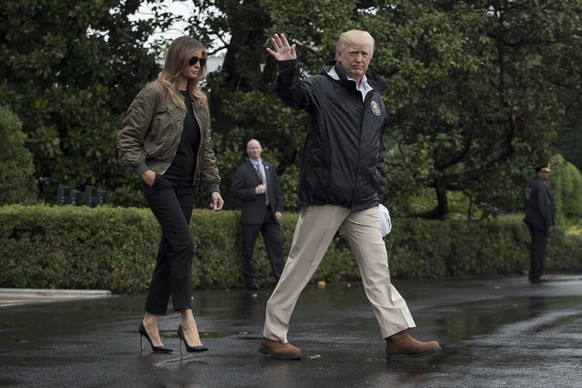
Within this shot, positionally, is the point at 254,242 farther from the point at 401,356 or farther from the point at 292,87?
the point at 292,87

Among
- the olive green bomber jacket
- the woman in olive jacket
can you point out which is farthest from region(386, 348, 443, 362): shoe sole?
the olive green bomber jacket

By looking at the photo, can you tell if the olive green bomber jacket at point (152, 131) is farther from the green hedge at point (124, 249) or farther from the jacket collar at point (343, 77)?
the green hedge at point (124, 249)

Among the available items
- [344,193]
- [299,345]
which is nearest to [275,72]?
[299,345]

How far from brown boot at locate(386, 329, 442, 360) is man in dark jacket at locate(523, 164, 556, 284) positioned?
1315 cm

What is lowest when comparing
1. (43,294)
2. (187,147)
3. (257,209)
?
(43,294)

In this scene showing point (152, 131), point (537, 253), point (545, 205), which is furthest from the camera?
point (537, 253)

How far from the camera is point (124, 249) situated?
14484 mm

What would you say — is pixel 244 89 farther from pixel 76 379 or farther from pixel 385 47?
pixel 76 379

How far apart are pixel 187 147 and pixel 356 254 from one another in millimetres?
1226

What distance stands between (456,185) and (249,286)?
842cm

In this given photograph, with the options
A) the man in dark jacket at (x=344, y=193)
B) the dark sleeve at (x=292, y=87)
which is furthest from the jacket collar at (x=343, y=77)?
the dark sleeve at (x=292, y=87)

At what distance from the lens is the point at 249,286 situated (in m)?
16.8

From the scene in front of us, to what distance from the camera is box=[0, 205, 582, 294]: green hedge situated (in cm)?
1421

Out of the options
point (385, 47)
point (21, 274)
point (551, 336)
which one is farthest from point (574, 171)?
Answer: point (551, 336)
